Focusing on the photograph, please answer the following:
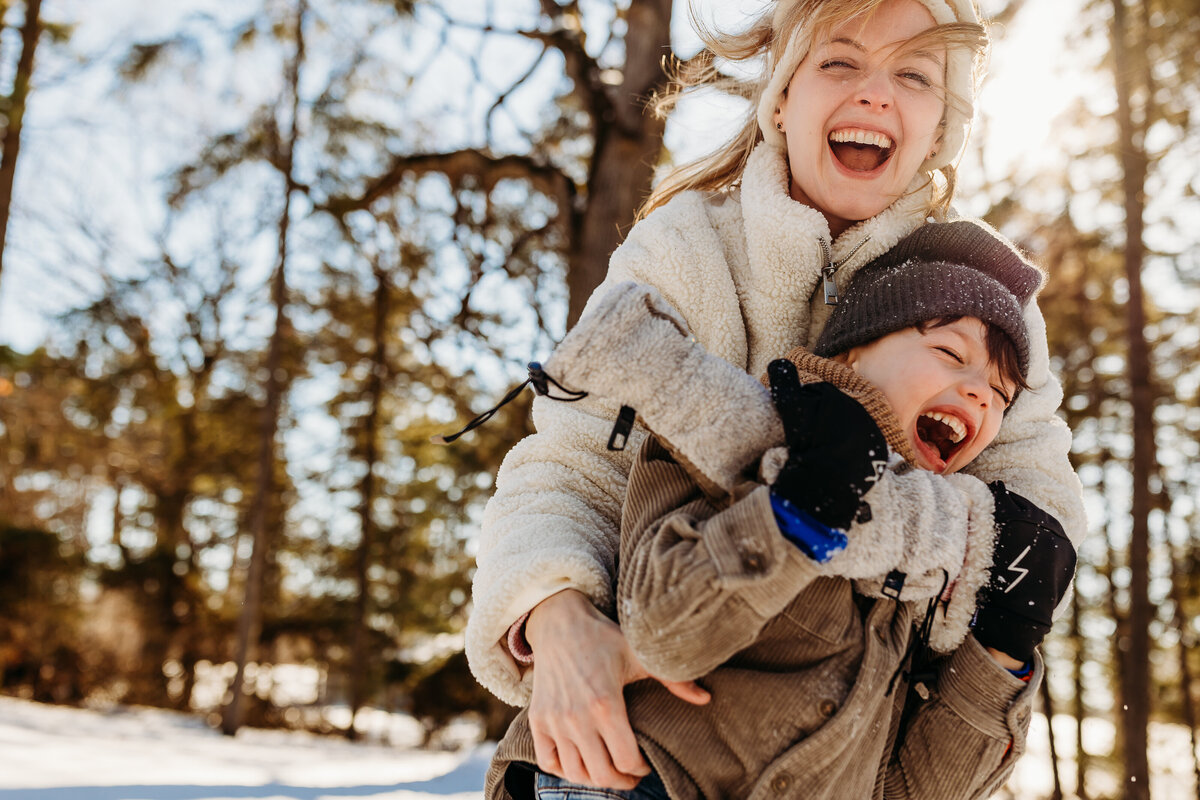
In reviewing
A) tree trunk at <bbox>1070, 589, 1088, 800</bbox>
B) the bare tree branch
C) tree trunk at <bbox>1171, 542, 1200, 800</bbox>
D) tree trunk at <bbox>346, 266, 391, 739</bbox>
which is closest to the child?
the bare tree branch

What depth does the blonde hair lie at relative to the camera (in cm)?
162

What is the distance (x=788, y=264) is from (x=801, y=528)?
0.69m

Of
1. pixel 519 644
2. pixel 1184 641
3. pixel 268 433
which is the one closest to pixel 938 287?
pixel 519 644

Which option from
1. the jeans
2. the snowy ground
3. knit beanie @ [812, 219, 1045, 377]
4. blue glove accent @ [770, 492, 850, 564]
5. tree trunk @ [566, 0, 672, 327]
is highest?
tree trunk @ [566, 0, 672, 327]

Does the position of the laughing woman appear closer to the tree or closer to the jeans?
the jeans

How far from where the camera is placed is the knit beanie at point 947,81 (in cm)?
166

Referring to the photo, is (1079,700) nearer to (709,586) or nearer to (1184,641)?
(1184,641)

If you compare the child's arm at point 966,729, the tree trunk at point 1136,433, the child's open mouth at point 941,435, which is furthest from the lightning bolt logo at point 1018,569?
the tree trunk at point 1136,433

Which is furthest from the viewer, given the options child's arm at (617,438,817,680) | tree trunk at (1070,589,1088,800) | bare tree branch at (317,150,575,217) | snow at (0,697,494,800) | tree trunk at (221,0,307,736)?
tree trunk at (1070,589,1088,800)

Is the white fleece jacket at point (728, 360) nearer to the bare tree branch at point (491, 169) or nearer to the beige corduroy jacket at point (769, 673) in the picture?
the beige corduroy jacket at point (769, 673)

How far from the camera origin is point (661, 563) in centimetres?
108

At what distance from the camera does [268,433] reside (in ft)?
40.3

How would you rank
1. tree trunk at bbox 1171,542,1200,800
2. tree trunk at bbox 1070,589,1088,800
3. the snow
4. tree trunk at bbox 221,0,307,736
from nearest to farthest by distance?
the snow → tree trunk at bbox 221,0,307,736 → tree trunk at bbox 1171,542,1200,800 → tree trunk at bbox 1070,589,1088,800

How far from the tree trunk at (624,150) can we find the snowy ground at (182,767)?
3401 millimetres
